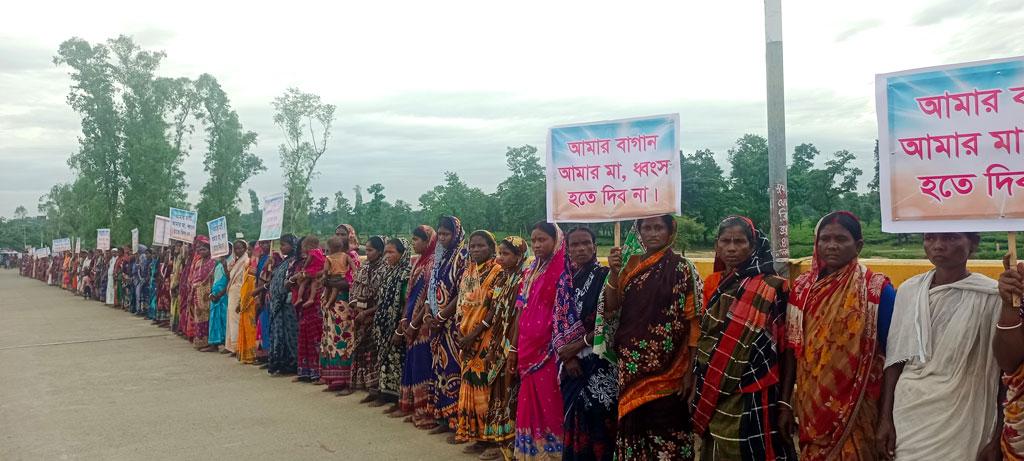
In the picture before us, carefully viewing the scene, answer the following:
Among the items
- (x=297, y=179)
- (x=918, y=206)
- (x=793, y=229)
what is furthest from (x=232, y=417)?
(x=297, y=179)

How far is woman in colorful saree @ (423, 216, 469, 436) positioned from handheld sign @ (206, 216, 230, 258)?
5.89 meters

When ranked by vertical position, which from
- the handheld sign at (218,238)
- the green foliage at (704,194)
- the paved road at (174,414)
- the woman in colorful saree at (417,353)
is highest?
the green foliage at (704,194)

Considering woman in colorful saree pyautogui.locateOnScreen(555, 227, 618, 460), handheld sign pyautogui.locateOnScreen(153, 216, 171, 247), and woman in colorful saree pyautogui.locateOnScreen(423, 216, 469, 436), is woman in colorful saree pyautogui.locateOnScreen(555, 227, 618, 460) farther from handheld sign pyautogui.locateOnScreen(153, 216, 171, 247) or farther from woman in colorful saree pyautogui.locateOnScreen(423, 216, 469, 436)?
handheld sign pyautogui.locateOnScreen(153, 216, 171, 247)

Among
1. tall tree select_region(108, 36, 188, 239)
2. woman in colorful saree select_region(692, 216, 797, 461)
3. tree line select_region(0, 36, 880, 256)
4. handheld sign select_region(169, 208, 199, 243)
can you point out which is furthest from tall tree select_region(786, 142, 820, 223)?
tall tree select_region(108, 36, 188, 239)

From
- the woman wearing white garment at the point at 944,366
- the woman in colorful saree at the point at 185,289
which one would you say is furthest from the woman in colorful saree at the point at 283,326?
the woman wearing white garment at the point at 944,366

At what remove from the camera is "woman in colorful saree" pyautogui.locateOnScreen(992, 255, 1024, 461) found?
2.56m

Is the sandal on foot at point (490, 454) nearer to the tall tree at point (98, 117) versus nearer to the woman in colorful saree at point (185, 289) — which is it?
the woman in colorful saree at point (185, 289)

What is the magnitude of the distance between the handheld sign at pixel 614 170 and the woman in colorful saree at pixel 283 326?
16.3 ft

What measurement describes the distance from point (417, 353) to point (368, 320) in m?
1.06

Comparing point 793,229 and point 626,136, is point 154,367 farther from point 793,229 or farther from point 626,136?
point 793,229

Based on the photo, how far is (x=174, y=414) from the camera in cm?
675

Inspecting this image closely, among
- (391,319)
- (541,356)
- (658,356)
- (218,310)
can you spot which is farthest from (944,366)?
(218,310)

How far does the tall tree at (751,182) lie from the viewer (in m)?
26.1

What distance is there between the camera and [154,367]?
31.6 ft
